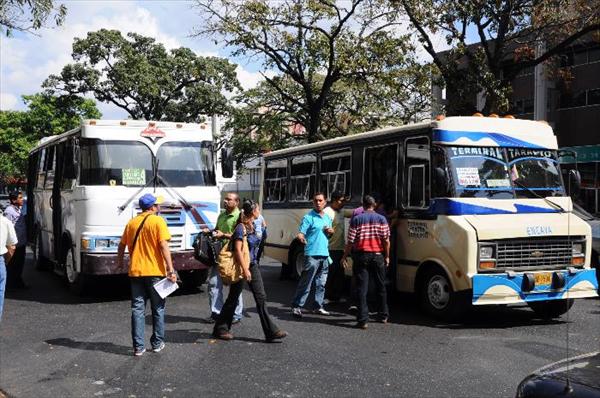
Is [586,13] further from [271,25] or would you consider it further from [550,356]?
[550,356]

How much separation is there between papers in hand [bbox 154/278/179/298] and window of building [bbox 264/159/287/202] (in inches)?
271

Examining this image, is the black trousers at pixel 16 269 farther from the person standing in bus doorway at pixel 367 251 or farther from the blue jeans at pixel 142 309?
the person standing in bus doorway at pixel 367 251

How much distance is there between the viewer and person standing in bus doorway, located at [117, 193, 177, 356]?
6.95 meters

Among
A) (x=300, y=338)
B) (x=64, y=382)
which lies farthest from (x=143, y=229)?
(x=300, y=338)

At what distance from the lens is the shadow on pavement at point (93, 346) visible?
7172 millimetres

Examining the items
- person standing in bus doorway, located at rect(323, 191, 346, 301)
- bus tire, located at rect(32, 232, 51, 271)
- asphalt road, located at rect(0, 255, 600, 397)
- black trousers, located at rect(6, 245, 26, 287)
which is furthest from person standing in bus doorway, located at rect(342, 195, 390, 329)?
bus tire, located at rect(32, 232, 51, 271)

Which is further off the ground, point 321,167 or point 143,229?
point 321,167

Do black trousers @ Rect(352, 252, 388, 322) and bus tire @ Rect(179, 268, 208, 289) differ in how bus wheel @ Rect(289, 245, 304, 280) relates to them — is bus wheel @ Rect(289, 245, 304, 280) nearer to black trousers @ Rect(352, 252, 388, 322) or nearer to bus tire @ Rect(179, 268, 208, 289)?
bus tire @ Rect(179, 268, 208, 289)

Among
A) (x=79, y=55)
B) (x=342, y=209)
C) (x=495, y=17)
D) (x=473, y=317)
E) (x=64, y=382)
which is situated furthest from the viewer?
(x=79, y=55)

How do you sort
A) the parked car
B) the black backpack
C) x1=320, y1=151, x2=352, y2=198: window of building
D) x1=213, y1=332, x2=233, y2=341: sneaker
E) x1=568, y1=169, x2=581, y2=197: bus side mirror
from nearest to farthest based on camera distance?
1. the parked car
2. x1=213, y1=332, x2=233, y2=341: sneaker
3. the black backpack
4. x1=568, y1=169, x2=581, y2=197: bus side mirror
5. x1=320, y1=151, x2=352, y2=198: window of building

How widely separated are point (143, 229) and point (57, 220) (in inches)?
225

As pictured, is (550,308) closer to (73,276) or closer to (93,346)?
(93,346)

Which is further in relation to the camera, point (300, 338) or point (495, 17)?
point (495, 17)

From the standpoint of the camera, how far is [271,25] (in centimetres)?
2109
